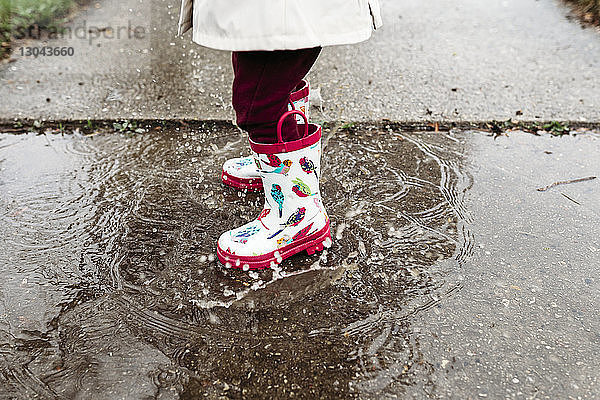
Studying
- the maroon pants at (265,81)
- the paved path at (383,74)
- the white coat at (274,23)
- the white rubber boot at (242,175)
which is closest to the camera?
the white coat at (274,23)

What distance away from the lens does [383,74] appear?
125 inches

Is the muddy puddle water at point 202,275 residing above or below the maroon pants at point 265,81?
below

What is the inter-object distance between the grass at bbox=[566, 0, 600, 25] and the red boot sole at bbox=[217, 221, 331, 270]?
10.6 ft

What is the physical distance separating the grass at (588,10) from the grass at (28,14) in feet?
12.7

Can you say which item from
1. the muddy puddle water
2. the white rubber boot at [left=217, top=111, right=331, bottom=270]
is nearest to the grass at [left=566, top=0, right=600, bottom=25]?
the muddy puddle water

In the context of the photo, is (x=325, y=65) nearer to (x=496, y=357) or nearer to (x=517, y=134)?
(x=517, y=134)

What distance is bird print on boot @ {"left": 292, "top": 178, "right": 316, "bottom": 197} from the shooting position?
1.73m

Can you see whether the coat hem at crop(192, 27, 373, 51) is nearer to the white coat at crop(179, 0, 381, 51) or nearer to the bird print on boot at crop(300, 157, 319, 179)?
the white coat at crop(179, 0, 381, 51)

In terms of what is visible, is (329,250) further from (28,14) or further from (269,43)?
(28,14)

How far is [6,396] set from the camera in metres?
1.35

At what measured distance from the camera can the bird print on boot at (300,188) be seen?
1.73m

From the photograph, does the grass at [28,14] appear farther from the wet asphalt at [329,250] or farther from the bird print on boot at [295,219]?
the bird print on boot at [295,219]

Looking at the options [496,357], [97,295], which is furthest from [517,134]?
[97,295]

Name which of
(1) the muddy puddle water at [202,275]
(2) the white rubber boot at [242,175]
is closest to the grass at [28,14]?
(1) the muddy puddle water at [202,275]
